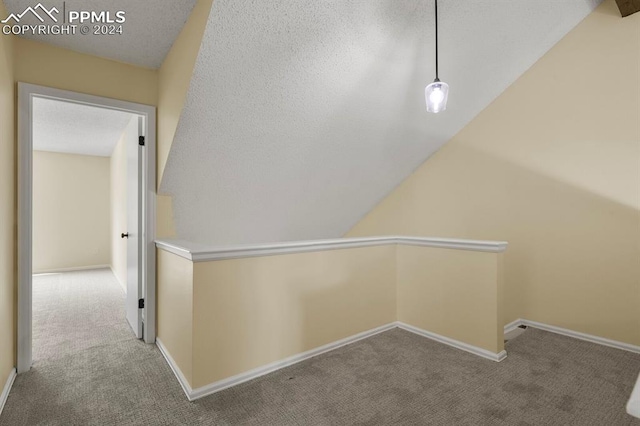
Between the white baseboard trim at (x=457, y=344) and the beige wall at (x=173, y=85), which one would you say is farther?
the white baseboard trim at (x=457, y=344)

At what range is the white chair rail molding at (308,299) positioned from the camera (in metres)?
1.90

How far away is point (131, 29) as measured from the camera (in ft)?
6.84

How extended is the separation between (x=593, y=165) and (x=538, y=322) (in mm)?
1479

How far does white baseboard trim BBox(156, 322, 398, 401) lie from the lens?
1.85 meters

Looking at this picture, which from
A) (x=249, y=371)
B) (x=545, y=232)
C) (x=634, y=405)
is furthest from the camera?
(x=545, y=232)

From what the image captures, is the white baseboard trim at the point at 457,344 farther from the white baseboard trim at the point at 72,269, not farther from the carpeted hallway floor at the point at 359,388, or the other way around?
the white baseboard trim at the point at 72,269

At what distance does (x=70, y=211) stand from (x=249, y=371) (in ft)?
19.1

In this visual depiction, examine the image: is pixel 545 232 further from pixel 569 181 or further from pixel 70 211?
pixel 70 211

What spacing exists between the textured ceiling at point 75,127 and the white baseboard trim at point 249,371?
2.43 m

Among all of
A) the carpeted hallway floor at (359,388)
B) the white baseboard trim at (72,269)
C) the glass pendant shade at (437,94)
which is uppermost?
the glass pendant shade at (437,94)

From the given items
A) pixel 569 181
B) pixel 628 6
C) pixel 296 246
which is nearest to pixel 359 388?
pixel 296 246

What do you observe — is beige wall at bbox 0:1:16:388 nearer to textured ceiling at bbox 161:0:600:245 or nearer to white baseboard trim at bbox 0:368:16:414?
white baseboard trim at bbox 0:368:16:414

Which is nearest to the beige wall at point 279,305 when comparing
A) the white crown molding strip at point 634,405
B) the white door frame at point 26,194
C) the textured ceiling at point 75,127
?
the white door frame at point 26,194

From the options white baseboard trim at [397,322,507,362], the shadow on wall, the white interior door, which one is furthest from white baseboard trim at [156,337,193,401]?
the shadow on wall
